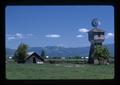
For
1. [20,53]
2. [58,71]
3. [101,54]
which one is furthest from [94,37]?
[20,53]

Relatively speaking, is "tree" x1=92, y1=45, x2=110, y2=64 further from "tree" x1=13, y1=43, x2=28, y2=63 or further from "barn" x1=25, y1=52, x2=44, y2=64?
"tree" x1=13, y1=43, x2=28, y2=63

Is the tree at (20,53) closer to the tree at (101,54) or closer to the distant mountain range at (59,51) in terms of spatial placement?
the distant mountain range at (59,51)

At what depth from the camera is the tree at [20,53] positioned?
1.81 m

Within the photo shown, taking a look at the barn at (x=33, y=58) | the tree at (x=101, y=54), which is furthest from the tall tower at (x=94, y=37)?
the barn at (x=33, y=58)

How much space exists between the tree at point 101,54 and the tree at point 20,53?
0.55 meters

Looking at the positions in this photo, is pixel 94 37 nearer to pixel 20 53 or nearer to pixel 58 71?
pixel 58 71

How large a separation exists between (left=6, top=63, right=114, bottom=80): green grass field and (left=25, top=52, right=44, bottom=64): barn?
0.12ft

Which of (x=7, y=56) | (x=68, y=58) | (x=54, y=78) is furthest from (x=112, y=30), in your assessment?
(x=7, y=56)

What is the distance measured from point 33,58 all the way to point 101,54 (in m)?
0.53

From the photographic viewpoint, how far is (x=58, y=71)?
1.85 metres

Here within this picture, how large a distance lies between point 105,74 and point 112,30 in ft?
1.19

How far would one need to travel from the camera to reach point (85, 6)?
1.90 metres

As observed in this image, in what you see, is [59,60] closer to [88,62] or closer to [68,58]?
[68,58]

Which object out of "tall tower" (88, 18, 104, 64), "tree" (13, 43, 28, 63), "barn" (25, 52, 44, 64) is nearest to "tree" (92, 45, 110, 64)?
"tall tower" (88, 18, 104, 64)
